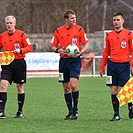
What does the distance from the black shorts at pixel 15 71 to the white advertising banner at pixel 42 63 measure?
17.4 m

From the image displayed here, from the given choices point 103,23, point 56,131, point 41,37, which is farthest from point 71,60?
point 103,23

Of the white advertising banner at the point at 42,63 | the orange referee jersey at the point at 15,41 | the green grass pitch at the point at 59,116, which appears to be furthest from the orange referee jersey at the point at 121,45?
the white advertising banner at the point at 42,63

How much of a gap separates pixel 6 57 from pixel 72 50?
1.38 meters

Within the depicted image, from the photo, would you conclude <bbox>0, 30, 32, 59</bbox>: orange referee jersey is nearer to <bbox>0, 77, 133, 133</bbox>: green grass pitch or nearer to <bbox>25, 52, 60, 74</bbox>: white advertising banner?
<bbox>0, 77, 133, 133</bbox>: green grass pitch

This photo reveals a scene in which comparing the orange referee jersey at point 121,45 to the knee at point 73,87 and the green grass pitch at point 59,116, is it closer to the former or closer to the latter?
the knee at point 73,87

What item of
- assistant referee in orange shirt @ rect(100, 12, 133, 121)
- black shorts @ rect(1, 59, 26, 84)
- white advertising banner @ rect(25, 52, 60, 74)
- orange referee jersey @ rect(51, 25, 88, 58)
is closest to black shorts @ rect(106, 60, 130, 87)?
assistant referee in orange shirt @ rect(100, 12, 133, 121)

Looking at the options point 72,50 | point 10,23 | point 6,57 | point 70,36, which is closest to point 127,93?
point 72,50

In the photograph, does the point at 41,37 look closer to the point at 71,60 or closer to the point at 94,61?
the point at 94,61

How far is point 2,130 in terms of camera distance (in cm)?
1138

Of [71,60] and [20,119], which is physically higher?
[71,60]

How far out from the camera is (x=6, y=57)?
13.1 m

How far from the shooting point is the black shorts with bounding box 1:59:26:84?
13283mm

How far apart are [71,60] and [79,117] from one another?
1.24 metres

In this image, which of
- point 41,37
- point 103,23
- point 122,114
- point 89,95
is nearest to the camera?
point 122,114
